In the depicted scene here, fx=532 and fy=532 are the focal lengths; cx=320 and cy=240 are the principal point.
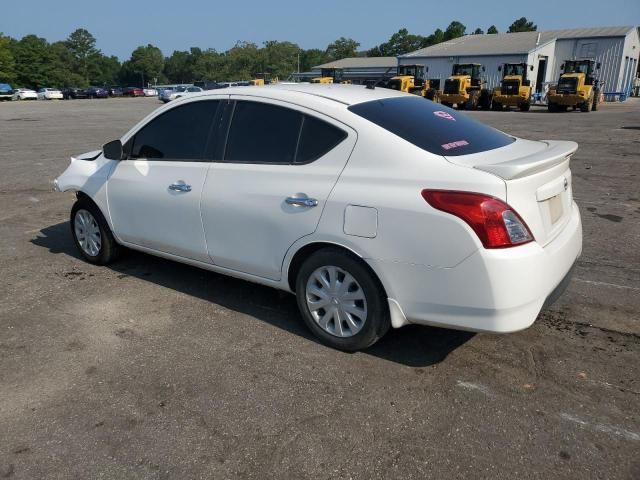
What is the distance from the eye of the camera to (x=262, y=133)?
12.2 ft

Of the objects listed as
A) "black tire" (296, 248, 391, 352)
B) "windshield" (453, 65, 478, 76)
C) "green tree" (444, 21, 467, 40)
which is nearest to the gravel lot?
"black tire" (296, 248, 391, 352)

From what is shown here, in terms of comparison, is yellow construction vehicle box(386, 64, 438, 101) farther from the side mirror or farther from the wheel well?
the wheel well

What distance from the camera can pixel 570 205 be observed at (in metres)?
3.64

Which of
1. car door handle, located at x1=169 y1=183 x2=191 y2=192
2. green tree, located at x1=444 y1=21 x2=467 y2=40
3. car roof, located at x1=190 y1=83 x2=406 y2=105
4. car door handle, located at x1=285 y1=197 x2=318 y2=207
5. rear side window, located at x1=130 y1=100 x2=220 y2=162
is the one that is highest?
green tree, located at x1=444 y1=21 x2=467 y2=40

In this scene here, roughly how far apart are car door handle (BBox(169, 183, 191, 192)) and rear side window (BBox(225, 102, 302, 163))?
0.40 metres

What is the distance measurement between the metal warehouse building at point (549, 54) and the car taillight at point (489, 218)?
4933cm

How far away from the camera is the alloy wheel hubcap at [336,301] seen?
130 inches

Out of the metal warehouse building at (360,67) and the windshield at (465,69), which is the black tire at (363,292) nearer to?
the windshield at (465,69)

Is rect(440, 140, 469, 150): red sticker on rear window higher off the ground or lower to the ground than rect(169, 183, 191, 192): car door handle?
higher

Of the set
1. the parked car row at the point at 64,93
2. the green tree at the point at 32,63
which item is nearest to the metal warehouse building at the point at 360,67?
the parked car row at the point at 64,93

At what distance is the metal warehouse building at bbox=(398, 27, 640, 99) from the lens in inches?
1906

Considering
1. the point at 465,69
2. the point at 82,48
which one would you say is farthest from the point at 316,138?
the point at 82,48

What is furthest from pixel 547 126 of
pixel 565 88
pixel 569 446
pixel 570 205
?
pixel 569 446

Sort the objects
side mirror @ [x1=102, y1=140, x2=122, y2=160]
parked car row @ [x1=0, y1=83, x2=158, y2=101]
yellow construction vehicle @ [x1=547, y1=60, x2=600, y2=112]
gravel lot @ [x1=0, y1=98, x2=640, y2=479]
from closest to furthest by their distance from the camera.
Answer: gravel lot @ [x1=0, y1=98, x2=640, y2=479] < side mirror @ [x1=102, y1=140, x2=122, y2=160] < yellow construction vehicle @ [x1=547, y1=60, x2=600, y2=112] < parked car row @ [x1=0, y1=83, x2=158, y2=101]
